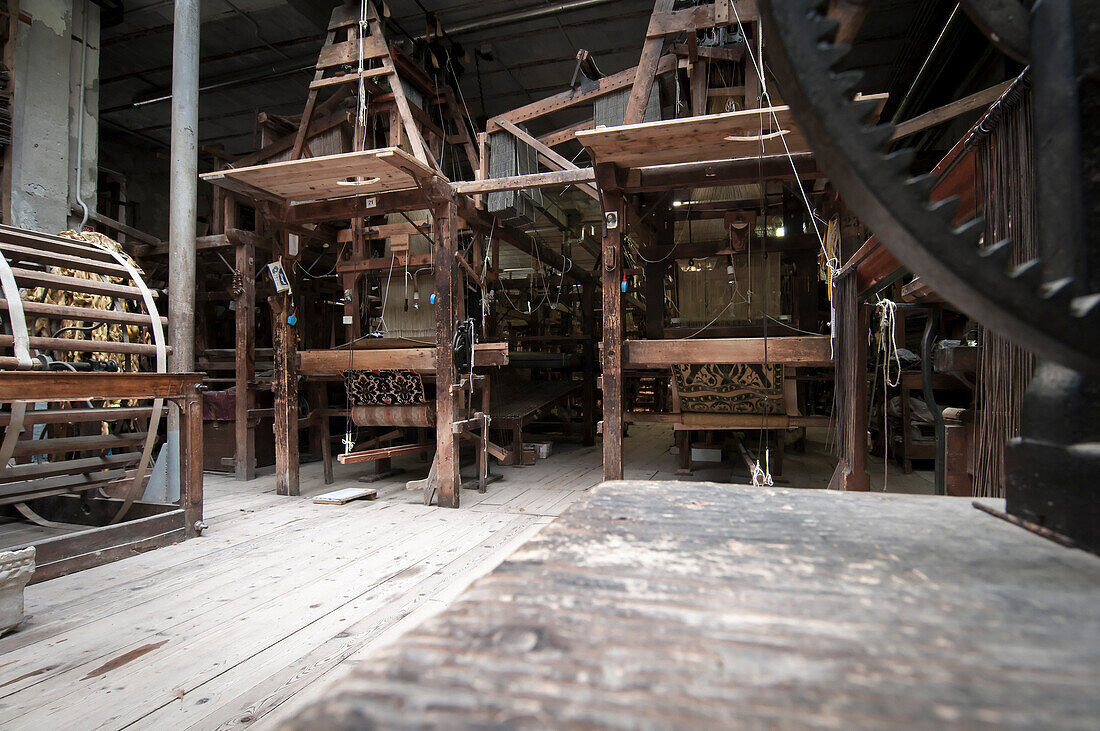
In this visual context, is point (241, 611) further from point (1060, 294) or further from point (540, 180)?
point (540, 180)

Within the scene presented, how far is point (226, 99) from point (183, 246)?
435 centimetres

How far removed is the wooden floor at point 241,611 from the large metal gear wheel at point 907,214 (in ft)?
6.68

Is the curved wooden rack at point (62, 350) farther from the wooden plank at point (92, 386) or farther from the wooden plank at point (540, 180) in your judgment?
the wooden plank at point (540, 180)

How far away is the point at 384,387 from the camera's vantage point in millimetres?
5305

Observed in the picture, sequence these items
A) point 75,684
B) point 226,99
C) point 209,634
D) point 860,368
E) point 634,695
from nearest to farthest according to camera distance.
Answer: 1. point 634,695
2. point 75,684
3. point 209,634
4. point 860,368
5. point 226,99

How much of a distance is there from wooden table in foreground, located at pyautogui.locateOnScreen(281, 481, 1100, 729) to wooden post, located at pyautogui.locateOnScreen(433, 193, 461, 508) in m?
4.10

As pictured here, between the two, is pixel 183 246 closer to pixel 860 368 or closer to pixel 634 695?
pixel 860 368

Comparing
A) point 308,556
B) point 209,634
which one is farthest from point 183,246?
point 209,634

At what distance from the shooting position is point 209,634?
7.58 feet

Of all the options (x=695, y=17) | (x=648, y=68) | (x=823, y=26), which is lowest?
(x=823, y=26)

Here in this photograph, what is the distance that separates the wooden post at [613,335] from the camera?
150 inches

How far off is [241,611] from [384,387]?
115 inches

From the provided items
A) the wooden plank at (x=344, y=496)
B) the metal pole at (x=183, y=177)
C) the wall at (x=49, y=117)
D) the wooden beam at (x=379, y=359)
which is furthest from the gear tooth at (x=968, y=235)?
the wall at (x=49, y=117)

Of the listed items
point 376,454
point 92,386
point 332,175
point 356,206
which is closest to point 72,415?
point 92,386
